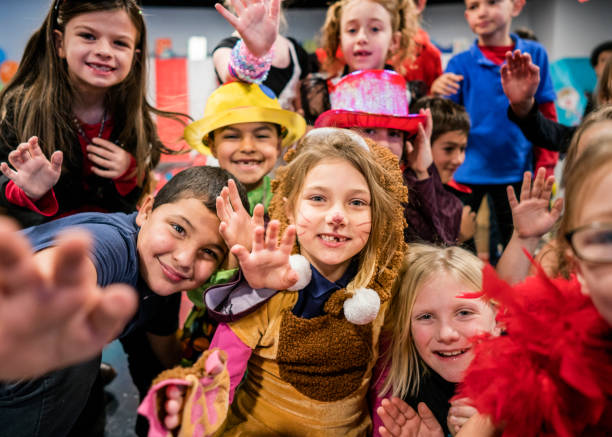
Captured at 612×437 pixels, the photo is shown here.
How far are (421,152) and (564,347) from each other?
1.08 meters

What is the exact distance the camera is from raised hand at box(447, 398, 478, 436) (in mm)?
1266

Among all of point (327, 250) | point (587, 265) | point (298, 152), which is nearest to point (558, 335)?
point (587, 265)

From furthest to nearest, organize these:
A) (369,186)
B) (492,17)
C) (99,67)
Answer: (492,17) < (99,67) < (369,186)

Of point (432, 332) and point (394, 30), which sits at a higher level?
point (394, 30)

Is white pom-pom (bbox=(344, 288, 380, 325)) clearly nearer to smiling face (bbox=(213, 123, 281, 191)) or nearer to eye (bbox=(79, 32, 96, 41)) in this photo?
smiling face (bbox=(213, 123, 281, 191))

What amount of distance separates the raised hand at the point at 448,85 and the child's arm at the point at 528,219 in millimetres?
986

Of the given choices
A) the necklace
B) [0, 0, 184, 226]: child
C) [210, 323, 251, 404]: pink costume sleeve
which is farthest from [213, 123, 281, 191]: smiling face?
[210, 323, 251, 404]: pink costume sleeve

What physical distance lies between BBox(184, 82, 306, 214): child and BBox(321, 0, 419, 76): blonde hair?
1.72 ft

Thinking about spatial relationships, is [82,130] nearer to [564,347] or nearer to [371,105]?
[371,105]

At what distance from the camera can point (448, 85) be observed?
2.47 m

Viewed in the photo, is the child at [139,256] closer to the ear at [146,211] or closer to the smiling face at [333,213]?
the ear at [146,211]

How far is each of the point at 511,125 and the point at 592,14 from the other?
3.47 meters

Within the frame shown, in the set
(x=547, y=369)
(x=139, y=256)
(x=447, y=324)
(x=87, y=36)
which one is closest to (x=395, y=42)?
(x=87, y=36)

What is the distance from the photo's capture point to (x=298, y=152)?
59.6 inches
